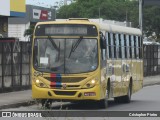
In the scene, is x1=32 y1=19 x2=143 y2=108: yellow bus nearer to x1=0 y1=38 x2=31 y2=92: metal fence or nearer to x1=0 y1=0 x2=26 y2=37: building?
x1=0 y1=38 x2=31 y2=92: metal fence

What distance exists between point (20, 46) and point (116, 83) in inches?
253

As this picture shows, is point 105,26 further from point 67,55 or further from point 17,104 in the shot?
point 17,104

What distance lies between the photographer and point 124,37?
24.0 meters

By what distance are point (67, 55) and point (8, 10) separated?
1649 centimetres

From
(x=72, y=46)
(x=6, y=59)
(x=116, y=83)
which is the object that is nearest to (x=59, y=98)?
(x=72, y=46)

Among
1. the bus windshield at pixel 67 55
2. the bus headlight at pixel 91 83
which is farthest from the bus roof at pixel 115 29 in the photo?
the bus headlight at pixel 91 83

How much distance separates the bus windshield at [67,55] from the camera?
2009cm

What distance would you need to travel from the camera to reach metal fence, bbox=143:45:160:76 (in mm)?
46619

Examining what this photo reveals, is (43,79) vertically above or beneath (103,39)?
beneath

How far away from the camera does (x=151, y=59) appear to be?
4791 centimetres

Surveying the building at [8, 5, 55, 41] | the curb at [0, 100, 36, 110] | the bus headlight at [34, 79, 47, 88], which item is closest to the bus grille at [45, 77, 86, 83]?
the bus headlight at [34, 79, 47, 88]

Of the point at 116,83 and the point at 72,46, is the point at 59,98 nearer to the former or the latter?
the point at 72,46

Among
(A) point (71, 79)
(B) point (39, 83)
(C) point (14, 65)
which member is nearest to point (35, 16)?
(C) point (14, 65)

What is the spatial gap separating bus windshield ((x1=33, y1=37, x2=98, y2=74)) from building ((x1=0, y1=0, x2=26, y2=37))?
15709 mm
